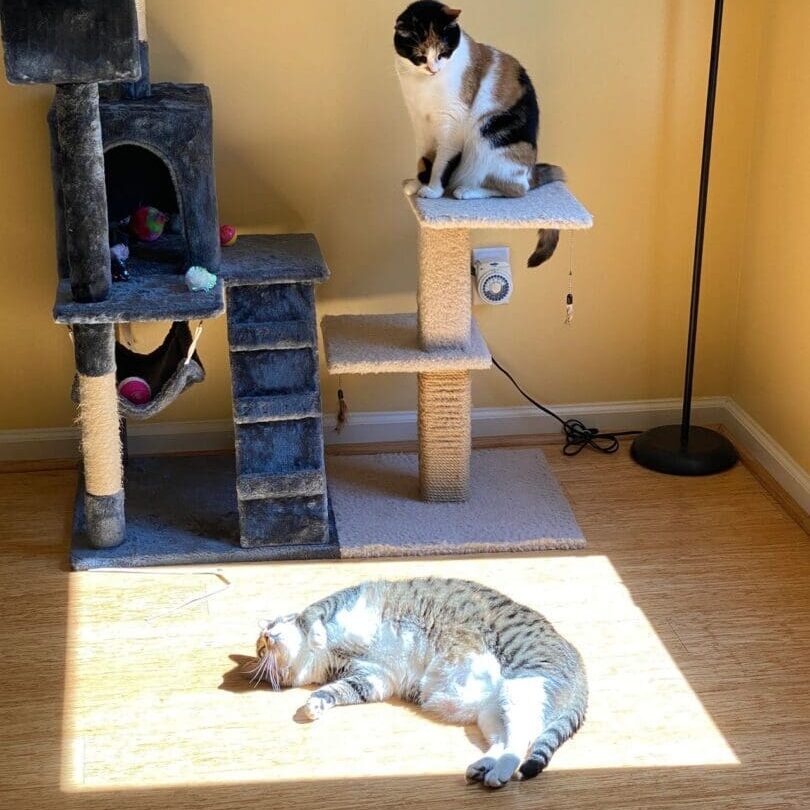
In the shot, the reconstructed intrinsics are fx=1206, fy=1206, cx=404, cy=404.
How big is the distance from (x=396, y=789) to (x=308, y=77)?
1.71 m

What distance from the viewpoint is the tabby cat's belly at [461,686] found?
220 cm

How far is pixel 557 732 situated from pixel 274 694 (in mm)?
546

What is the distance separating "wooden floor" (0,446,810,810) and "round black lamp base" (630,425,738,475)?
12 cm

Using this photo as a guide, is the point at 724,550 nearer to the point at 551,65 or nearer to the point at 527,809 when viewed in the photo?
the point at 527,809

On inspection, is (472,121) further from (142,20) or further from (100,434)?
(100,434)

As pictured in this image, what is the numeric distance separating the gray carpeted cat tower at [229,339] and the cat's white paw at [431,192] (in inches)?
1.4

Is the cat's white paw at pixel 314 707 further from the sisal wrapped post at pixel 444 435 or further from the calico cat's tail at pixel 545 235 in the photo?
the calico cat's tail at pixel 545 235

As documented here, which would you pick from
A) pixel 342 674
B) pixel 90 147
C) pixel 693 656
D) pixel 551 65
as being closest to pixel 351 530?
pixel 342 674

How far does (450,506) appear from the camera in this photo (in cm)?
294

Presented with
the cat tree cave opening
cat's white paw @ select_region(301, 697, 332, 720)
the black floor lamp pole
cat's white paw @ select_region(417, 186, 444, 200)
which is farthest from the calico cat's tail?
cat's white paw @ select_region(301, 697, 332, 720)

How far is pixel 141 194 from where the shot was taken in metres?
2.92

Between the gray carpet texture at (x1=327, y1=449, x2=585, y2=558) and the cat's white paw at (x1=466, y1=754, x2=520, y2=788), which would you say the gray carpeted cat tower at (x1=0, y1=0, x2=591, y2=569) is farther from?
the cat's white paw at (x1=466, y1=754, x2=520, y2=788)

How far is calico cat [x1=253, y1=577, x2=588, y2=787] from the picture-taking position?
2150 millimetres

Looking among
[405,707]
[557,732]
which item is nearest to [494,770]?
[557,732]
